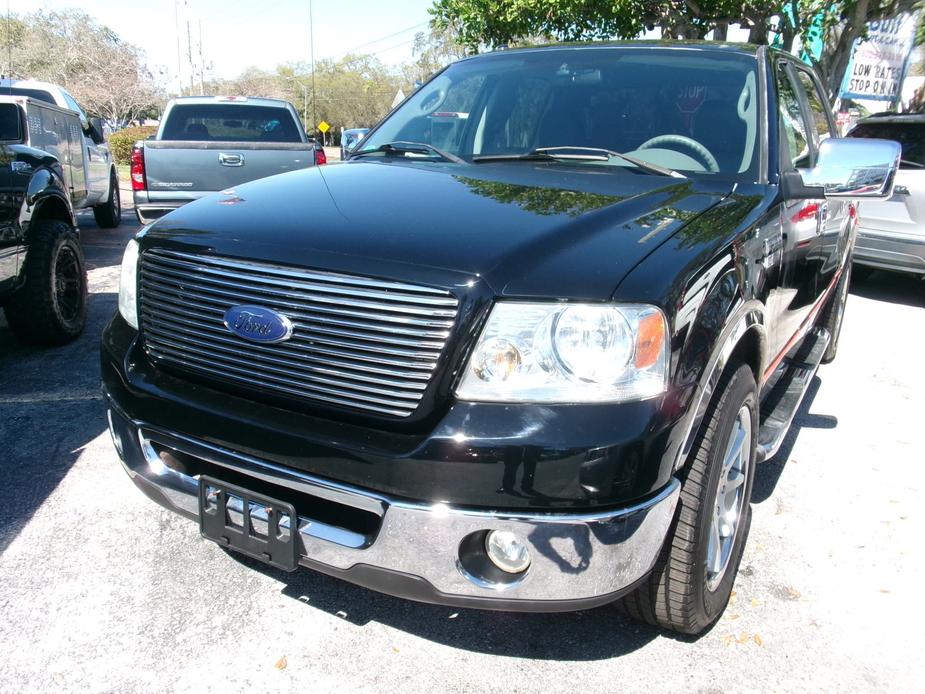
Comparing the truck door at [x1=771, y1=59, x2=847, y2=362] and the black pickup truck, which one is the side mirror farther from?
the truck door at [x1=771, y1=59, x2=847, y2=362]

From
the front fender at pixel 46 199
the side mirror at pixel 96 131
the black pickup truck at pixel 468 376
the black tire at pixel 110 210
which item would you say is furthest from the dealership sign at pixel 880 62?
the black pickup truck at pixel 468 376

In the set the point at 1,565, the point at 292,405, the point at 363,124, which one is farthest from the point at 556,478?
the point at 363,124

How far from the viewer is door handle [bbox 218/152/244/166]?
7.79m

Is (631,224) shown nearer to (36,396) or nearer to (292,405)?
(292,405)

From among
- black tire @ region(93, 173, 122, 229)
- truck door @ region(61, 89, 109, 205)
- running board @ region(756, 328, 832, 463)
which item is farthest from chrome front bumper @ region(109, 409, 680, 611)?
black tire @ region(93, 173, 122, 229)

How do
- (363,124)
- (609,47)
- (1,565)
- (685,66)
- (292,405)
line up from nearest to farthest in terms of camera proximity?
(292,405)
(1,565)
(685,66)
(609,47)
(363,124)

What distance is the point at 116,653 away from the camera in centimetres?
230

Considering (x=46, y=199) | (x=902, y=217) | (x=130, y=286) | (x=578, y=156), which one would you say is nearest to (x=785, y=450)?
(x=578, y=156)

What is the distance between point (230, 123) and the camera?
9.38 m

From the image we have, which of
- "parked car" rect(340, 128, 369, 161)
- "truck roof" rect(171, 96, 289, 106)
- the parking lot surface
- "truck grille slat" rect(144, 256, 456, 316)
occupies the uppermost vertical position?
"truck roof" rect(171, 96, 289, 106)

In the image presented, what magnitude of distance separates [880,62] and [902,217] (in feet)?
30.1

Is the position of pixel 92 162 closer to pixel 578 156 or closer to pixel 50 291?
pixel 50 291

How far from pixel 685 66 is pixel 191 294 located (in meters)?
2.23

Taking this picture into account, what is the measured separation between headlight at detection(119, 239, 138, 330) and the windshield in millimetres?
1321
